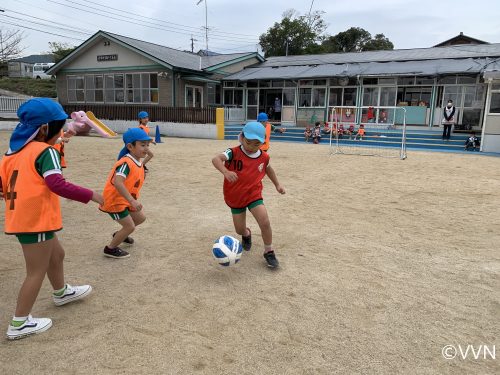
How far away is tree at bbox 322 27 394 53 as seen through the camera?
5459 centimetres

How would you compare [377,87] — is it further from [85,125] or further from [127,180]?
[127,180]

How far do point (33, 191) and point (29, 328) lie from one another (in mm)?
990

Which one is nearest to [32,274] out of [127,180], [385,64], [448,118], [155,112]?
[127,180]

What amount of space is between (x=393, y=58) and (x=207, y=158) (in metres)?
17.3

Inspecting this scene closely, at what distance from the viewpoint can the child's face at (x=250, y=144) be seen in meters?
3.79

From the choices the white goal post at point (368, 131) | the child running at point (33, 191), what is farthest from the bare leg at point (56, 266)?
the white goal post at point (368, 131)

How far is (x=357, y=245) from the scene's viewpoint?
4691mm

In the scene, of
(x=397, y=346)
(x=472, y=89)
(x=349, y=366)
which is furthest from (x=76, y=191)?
(x=472, y=89)

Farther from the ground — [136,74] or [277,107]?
[136,74]

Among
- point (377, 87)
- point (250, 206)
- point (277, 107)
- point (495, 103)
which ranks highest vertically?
point (377, 87)

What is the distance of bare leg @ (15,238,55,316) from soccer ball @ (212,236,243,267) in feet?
5.03

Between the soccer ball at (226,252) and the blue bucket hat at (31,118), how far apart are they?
1878 millimetres

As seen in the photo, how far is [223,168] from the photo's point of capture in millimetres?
3596

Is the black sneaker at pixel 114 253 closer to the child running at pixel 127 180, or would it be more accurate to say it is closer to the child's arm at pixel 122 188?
the child running at pixel 127 180
